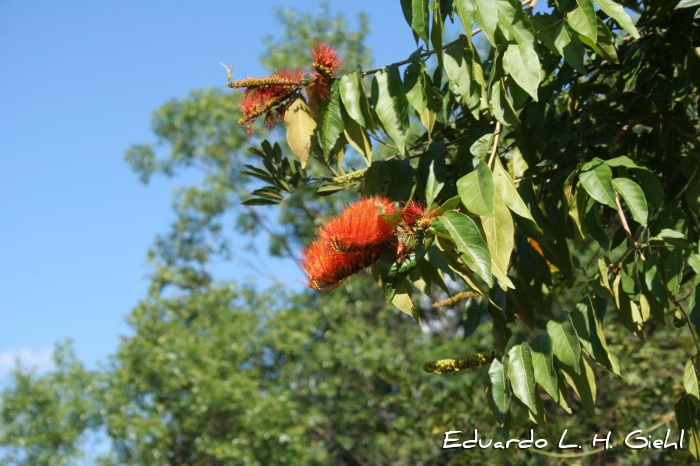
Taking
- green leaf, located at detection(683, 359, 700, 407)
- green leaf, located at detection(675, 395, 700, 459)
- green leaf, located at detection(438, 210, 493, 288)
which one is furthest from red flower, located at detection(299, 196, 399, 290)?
green leaf, located at detection(675, 395, 700, 459)

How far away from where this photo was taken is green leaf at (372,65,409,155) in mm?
1791

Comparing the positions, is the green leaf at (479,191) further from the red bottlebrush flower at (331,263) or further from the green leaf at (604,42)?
the green leaf at (604,42)

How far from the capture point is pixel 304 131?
76.5 inches

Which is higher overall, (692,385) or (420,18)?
(420,18)

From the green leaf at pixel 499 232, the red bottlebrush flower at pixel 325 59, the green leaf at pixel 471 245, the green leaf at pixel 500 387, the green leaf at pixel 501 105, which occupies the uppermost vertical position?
the red bottlebrush flower at pixel 325 59

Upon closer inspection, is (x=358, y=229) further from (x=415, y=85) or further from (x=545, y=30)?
(x=545, y=30)

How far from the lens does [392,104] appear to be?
181 centimetres

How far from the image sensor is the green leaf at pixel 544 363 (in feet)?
5.28

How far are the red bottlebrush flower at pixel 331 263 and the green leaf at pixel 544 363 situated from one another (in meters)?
0.43

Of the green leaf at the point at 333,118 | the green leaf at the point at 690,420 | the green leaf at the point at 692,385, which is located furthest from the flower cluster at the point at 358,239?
the green leaf at the point at 690,420

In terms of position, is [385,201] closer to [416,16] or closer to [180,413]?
[416,16]

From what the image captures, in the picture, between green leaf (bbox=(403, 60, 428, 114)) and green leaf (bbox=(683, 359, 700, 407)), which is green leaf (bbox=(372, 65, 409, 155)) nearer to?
green leaf (bbox=(403, 60, 428, 114))

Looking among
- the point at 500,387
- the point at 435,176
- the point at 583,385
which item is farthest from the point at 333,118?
the point at 583,385

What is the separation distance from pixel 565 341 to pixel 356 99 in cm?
75
